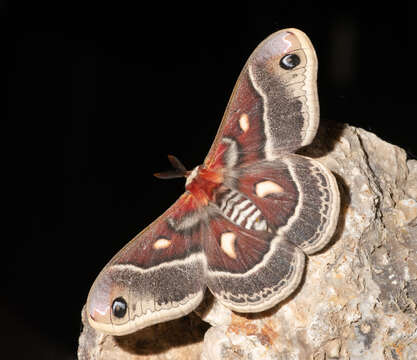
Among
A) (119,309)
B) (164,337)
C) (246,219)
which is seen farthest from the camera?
(164,337)

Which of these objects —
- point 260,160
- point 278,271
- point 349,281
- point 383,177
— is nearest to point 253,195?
point 260,160

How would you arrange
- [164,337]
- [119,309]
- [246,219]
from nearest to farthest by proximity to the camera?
[119,309], [246,219], [164,337]

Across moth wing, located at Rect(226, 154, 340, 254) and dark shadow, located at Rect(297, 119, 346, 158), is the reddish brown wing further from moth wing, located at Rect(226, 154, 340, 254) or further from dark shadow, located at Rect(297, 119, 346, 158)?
dark shadow, located at Rect(297, 119, 346, 158)

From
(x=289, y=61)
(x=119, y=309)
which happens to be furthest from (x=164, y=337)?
(x=289, y=61)

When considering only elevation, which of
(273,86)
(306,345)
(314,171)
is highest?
(273,86)

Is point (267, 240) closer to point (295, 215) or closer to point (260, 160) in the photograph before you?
point (295, 215)

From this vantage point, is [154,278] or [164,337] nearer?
[154,278]

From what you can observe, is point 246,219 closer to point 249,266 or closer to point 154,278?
point 249,266

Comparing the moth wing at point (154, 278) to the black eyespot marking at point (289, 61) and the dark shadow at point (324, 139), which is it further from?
the black eyespot marking at point (289, 61)
